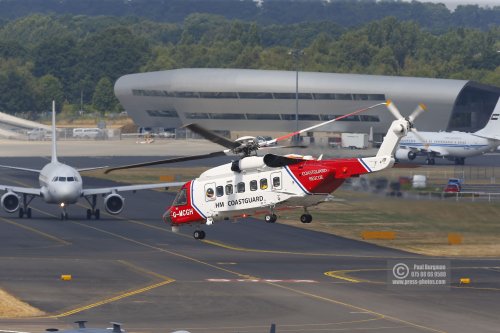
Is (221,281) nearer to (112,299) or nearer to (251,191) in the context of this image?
(112,299)

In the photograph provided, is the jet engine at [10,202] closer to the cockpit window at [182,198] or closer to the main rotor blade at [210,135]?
the cockpit window at [182,198]

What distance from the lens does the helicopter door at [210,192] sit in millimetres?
63781

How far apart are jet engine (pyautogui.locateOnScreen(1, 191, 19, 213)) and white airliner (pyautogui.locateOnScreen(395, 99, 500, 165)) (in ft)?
268

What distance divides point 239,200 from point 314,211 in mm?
68863

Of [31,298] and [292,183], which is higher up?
[292,183]

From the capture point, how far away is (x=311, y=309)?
253 ft

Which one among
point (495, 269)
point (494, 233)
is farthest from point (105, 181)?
point (495, 269)

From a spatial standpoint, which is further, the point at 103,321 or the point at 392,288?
the point at 392,288

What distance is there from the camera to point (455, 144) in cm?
18875

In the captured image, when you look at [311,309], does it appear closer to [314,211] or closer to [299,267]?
[299,267]

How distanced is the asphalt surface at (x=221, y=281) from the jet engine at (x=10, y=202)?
5.05ft

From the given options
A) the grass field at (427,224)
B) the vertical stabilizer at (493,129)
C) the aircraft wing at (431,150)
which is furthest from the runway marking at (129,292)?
the vertical stabilizer at (493,129)

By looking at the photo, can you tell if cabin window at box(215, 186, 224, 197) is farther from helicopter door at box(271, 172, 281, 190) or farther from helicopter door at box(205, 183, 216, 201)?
helicopter door at box(271, 172, 281, 190)

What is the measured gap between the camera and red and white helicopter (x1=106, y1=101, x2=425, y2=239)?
58062mm
